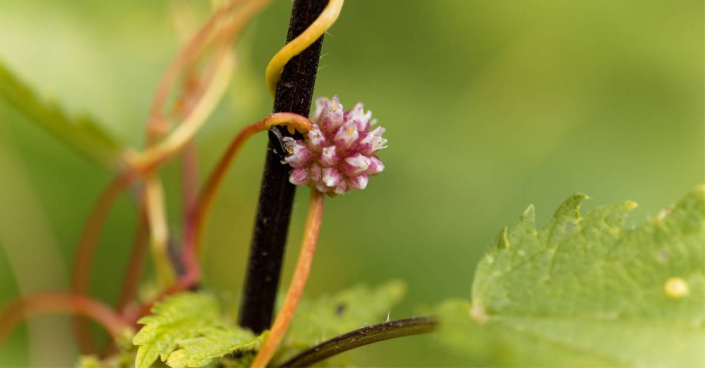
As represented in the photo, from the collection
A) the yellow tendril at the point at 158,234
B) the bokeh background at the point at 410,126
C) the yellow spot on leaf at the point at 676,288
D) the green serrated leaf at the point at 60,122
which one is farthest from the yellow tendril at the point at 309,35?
the bokeh background at the point at 410,126

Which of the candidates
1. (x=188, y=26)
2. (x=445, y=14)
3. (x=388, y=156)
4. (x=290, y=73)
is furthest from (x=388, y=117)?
(x=290, y=73)

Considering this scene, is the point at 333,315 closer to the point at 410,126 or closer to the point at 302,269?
the point at 302,269

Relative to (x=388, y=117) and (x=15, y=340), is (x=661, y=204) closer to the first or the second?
(x=388, y=117)

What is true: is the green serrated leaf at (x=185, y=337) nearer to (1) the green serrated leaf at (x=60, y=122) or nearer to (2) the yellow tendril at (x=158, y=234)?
(2) the yellow tendril at (x=158, y=234)

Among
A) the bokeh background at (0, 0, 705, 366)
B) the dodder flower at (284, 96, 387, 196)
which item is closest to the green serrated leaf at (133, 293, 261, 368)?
the dodder flower at (284, 96, 387, 196)

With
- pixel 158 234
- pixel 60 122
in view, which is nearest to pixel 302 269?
pixel 158 234
